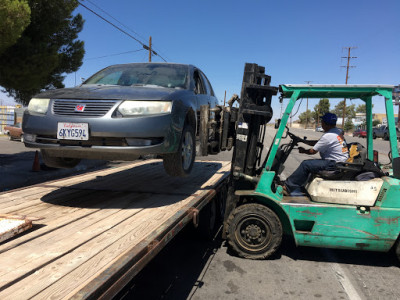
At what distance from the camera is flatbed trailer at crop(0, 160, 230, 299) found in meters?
1.66

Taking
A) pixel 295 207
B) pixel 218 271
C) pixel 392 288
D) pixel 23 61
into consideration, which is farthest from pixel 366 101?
pixel 23 61

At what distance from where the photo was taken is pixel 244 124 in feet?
12.7

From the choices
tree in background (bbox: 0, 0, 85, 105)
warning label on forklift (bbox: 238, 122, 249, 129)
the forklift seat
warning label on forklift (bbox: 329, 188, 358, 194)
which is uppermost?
tree in background (bbox: 0, 0, 85, 105)

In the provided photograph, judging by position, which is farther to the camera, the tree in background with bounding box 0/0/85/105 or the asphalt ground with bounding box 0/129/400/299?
the tree in background with bounding box 0/0/85/105

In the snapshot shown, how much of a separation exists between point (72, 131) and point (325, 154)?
111 inches

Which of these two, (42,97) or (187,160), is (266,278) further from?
(42,97)

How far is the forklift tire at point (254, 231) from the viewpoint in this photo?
3518mm

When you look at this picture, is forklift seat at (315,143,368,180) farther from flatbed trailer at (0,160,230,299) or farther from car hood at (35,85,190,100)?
car hood at (35,85,190,100)

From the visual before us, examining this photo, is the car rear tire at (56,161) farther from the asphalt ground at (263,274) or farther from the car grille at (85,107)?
the asphalt ground at (263,274)

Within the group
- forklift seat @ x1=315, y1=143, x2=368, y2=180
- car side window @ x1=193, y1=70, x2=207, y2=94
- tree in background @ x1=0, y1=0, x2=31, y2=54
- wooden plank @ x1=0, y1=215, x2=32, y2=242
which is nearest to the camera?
wooden plank @ x1=0, y1=215, x2=32, y2=242

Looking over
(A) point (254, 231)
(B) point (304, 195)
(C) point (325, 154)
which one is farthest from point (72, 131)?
(C) point (325, 154)

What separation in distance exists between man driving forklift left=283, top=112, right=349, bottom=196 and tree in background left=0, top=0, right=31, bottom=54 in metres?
6.53

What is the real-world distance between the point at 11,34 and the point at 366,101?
7.12 m

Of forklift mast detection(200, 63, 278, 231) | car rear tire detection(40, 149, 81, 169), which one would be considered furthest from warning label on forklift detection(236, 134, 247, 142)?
car rear tire detection(40, 149, 81, 169)
